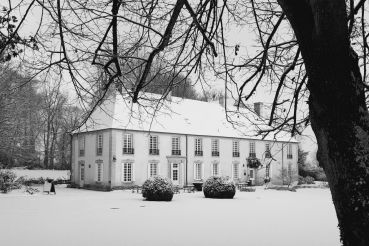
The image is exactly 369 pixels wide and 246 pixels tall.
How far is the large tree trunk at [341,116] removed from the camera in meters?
3.52

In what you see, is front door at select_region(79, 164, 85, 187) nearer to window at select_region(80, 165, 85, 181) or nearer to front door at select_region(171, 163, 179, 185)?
window at select_region(80, 165, 85, 181)

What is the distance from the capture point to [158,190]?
76.9 feet

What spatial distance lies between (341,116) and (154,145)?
33495 millimetres

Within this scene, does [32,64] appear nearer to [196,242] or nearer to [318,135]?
[318,135]

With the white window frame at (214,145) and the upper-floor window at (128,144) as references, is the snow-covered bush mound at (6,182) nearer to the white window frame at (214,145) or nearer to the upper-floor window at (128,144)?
the upper-floor window at (128,144)

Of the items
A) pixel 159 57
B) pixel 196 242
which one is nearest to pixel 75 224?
pixel 196 242

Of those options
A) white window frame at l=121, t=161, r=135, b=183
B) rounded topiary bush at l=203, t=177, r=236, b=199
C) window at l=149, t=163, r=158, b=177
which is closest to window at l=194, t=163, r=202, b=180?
window at l=149, t=163, r=158, b=177

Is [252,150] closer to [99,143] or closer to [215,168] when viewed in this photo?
[215,168]

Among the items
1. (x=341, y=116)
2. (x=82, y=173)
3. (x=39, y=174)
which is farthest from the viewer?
(x=39, y=174)

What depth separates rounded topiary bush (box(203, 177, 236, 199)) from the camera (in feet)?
84.9

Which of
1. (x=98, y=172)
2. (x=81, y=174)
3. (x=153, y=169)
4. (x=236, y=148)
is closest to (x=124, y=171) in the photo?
(x=98, y=172)

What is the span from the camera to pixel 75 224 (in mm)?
13836

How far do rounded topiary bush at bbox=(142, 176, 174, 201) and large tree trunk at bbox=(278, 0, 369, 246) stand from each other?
2006 cm

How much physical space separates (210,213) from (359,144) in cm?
1429
